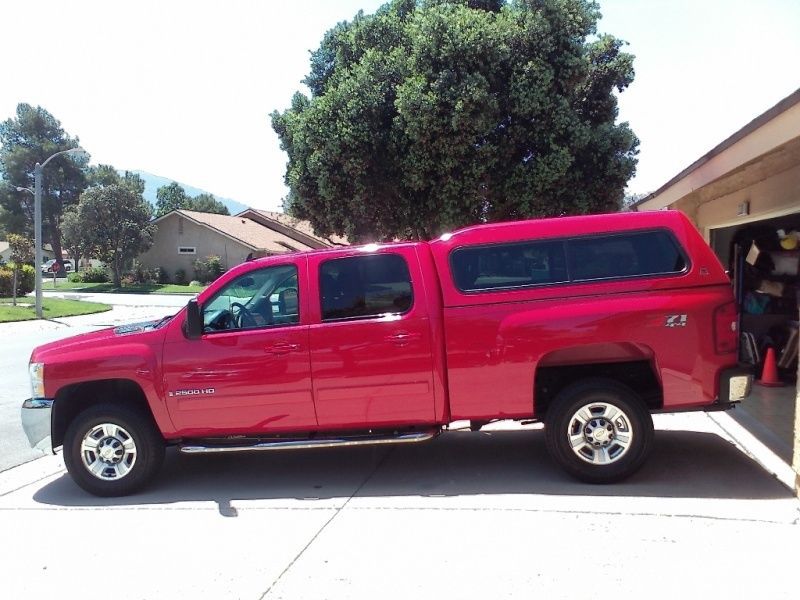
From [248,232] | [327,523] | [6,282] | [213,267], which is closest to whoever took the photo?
[327,523]

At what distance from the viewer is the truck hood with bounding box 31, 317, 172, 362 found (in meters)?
5.61

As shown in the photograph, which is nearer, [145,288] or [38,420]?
[38,420]

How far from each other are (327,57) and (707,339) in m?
13.4

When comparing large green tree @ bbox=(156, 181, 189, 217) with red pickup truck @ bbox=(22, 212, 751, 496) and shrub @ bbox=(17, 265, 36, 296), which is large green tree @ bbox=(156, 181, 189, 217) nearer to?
shrub @ bbox=(17, 265, 36, 296)

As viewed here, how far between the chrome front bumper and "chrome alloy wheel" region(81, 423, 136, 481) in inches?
12.9

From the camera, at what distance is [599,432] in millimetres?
5281

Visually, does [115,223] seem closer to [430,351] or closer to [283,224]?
[283,224]

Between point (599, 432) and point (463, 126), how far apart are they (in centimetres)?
798

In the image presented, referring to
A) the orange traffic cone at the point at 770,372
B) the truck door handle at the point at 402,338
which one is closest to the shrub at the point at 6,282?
the truck door handle at the point at 402,338

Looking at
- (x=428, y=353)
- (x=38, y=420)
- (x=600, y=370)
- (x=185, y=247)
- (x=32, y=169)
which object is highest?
(x=32, y=169)

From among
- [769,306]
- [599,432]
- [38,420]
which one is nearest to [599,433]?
[599,432]

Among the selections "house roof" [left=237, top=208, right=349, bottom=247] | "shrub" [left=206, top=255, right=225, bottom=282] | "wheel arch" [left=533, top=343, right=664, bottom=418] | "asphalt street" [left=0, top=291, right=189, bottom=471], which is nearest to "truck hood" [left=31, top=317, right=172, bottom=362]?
"asphalt street" [left=0, top=291, right=189, bottom=471]

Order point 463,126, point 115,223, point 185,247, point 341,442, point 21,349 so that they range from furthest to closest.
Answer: point 185,247
point 115,223
point 21,349
point 463,126
point 341,442

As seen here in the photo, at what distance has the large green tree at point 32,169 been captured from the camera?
2446 inches
